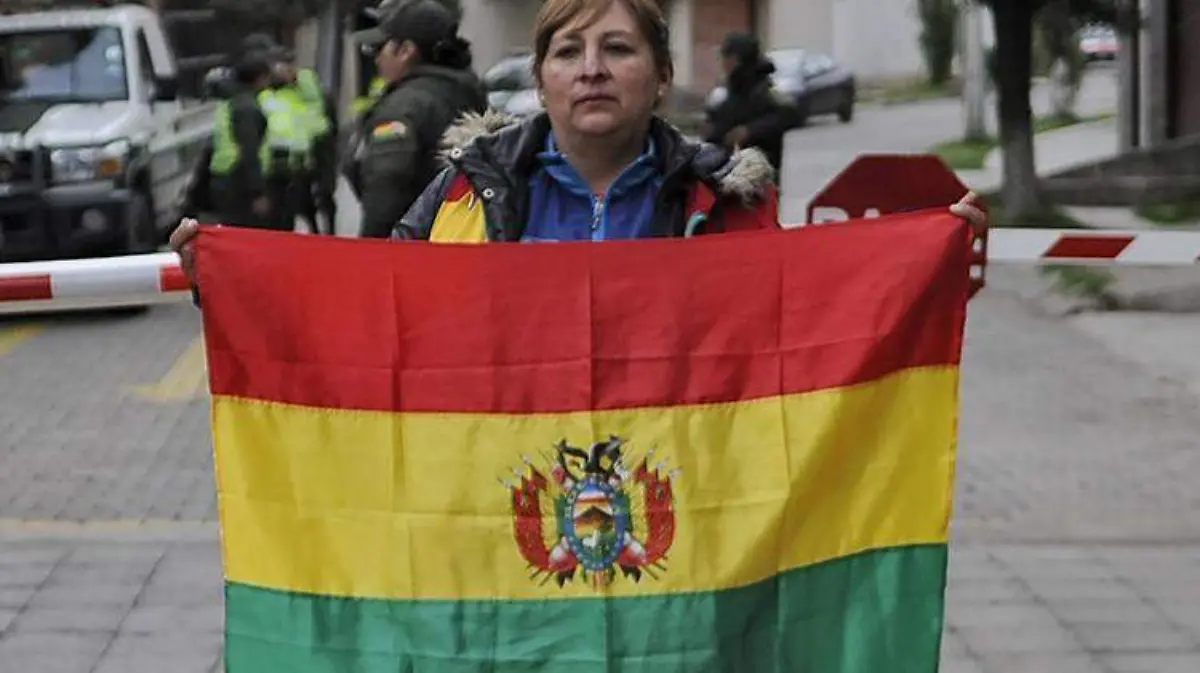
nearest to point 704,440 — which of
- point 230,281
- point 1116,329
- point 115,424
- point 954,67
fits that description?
point 230,281

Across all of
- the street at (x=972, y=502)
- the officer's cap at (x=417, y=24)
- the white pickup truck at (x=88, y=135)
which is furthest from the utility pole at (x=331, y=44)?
the officer's cap at (x=417, y=24)

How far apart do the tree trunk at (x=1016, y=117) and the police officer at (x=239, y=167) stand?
718cm

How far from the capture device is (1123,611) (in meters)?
6.04

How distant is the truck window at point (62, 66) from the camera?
13953mm

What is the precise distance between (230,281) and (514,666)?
0.82 m

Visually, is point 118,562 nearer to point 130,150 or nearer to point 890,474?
point 890,474

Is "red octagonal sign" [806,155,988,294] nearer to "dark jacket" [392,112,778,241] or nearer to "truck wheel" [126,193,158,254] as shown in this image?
"dark jacket" [392,112,778,241]

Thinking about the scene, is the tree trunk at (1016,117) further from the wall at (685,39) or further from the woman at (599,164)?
the wall at (685,39)

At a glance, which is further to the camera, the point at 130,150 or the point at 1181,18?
the point at 1181,18

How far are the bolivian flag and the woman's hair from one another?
0.36 meters

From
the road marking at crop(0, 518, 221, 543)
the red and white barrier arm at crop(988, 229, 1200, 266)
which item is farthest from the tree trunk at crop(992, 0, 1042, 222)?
the road marking at crop(0, 518, 221, 543)

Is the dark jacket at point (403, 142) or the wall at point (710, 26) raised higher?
the dark jacket at point (403, 142)

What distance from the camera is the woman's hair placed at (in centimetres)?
325

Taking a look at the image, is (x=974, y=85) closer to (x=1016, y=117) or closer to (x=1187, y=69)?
(x=1187, y=69)
